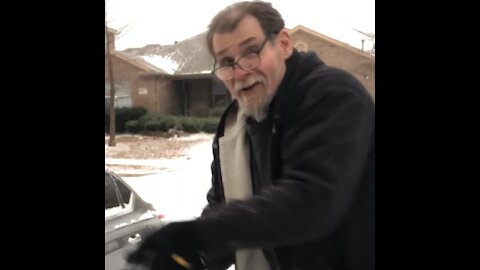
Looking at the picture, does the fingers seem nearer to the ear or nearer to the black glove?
Result: the black glove

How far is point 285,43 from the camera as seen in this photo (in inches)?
33.1

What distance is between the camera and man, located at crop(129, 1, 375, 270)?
783 millimetres

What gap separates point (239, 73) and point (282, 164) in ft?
0.59

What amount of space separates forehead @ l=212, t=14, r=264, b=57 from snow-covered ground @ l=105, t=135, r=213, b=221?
20 centimetres

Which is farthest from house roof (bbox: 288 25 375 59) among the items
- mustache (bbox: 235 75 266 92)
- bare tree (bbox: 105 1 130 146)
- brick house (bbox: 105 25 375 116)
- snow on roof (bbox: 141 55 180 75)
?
bare tree (bbox: 105 1 130 146)

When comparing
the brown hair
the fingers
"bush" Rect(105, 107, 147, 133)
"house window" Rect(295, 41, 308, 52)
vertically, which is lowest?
the fingers

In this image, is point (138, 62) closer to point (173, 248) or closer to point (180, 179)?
point (180, 179)

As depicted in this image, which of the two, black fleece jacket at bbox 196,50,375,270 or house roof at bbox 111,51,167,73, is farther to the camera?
house roof at bbox 111,51,167,73

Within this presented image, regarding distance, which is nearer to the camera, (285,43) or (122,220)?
(285,43)

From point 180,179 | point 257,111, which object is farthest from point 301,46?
point 180,179

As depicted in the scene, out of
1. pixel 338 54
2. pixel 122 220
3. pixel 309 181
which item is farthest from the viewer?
pixel 122 220

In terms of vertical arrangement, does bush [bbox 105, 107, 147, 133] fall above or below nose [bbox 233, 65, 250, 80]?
below
